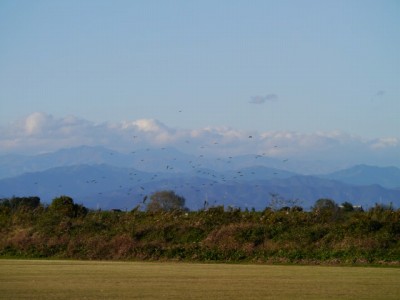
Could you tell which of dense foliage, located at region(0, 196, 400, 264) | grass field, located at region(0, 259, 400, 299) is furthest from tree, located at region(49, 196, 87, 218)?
grass field, located at region(0, 259, 400, 299)

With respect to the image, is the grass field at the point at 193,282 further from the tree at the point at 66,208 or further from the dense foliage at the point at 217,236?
the tree at the point at 66,208

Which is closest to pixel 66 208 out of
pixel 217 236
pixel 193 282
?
pixel 217 236

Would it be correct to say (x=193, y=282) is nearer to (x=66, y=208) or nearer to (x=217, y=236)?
(x=217, y=236)

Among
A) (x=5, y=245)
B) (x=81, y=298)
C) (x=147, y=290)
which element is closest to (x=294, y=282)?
(x=147, y=290)

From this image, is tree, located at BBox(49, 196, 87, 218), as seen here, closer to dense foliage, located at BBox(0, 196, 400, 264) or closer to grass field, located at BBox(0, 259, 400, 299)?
dense foliage, located at BBox(0, 196, 400, 264)

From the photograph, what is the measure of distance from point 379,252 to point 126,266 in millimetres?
12562

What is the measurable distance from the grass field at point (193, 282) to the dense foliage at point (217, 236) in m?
5.42

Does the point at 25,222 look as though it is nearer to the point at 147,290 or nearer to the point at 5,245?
the point at 5,245

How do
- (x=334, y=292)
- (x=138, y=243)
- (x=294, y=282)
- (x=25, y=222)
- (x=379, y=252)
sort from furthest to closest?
1. (x=25, y=222)
2. (x=138, y=243)
3. (x=379, y=252)
4. (x=294, y=282)
5. (x=334, y=292)

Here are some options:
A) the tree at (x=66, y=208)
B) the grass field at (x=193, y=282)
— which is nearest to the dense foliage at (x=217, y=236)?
the tree at (x=66, y=208)

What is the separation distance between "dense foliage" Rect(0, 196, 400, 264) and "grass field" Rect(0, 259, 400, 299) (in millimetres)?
5420

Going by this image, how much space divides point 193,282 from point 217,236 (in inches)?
638

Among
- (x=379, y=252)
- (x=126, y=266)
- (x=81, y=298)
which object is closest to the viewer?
(x=81, y=298)

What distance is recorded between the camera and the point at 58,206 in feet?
168
